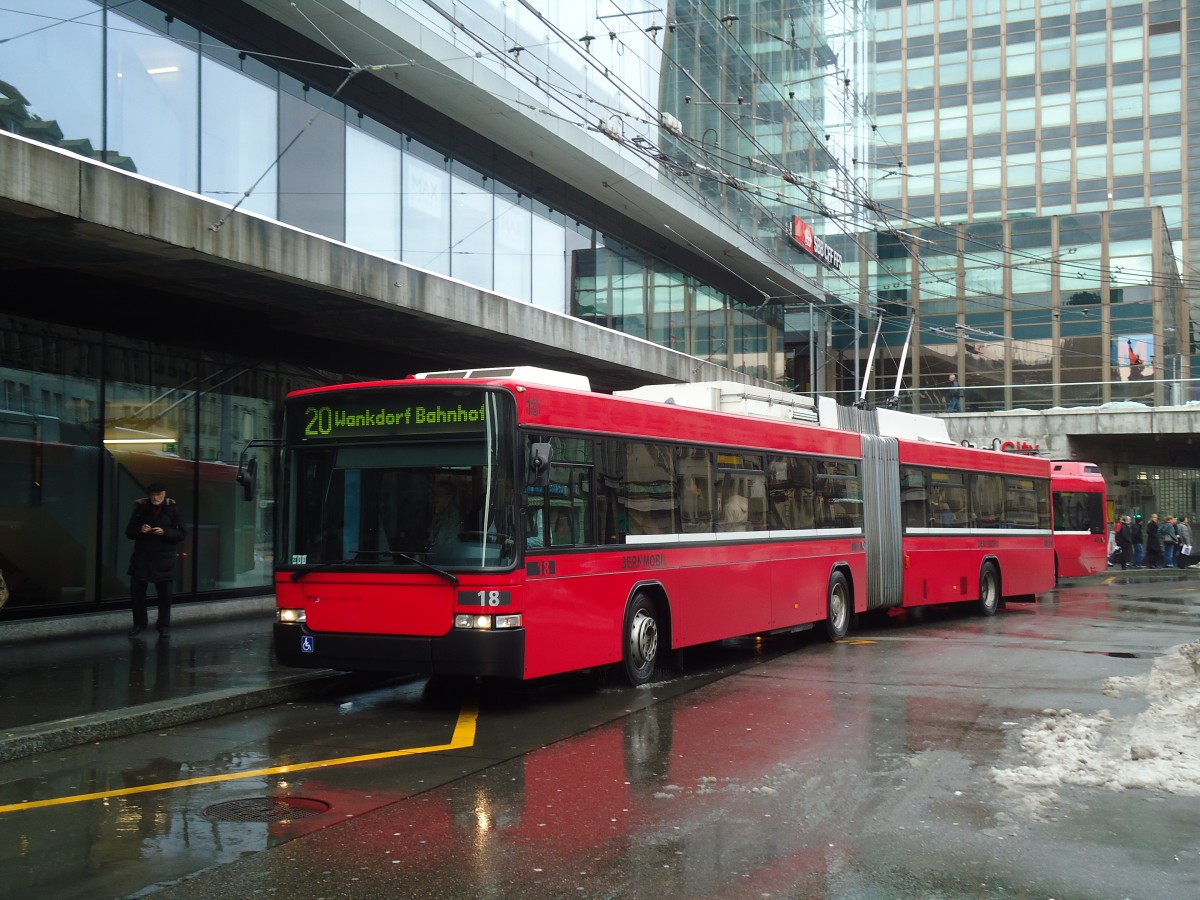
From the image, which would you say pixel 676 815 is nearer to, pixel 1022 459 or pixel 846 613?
pixel 846 613

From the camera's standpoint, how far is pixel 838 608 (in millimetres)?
16547

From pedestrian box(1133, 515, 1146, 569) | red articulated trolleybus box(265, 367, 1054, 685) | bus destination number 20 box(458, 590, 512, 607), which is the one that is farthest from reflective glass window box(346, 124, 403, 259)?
pedestrian box(1133, 515, 1146, 569)

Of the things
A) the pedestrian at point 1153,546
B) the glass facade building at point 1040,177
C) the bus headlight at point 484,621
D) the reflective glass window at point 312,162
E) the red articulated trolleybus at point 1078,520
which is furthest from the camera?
the glass facade building at point 1040,177

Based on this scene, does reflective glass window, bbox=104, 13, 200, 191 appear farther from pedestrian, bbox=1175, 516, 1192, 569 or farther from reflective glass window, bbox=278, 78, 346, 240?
pedestrian, bbox=1175, 516, 1192, 569

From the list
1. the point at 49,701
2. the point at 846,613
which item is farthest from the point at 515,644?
the point at 846,613

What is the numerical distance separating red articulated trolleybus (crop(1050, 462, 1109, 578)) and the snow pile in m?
19.8

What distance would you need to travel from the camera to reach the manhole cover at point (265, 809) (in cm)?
676

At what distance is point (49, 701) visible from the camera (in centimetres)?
1017

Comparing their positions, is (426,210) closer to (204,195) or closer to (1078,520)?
(204,195)

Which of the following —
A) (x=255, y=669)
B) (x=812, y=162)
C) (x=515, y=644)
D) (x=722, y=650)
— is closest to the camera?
(x=515, y=644)

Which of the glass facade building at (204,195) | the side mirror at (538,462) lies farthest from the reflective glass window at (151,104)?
the side mirror at (538,462)

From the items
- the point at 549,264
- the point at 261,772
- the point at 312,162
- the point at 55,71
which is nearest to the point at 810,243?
the point at 549,264

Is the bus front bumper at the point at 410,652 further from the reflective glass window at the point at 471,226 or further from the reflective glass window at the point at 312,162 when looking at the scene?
the reflective glass window at the point at 471,226

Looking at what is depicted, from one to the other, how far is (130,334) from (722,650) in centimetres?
899
